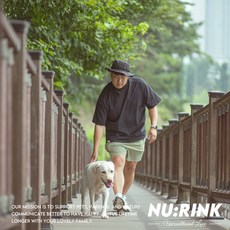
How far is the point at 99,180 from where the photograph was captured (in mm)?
10742

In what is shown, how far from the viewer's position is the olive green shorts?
1072 centimetres

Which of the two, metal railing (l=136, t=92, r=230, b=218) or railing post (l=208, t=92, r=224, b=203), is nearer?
metal railing (l=136, t=92, r=230, b=218)

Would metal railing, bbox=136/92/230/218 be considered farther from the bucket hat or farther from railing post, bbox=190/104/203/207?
the bucket hat

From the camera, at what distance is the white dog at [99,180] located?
10445 millimetres

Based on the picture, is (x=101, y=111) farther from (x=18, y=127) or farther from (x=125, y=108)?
(x=18, y=127)

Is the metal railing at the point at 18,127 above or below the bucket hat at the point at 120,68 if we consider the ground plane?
below

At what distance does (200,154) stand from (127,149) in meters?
1.28

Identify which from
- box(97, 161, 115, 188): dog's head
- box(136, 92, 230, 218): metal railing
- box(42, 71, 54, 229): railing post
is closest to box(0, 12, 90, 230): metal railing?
box(42, 71, 54, 229): railing post

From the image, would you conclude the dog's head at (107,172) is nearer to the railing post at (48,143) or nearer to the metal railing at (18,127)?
the railing post at (48,143)

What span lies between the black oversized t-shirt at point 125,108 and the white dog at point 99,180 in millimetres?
384

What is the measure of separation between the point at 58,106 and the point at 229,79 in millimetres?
121161

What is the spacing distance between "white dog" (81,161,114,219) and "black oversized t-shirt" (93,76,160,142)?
38 centimetres

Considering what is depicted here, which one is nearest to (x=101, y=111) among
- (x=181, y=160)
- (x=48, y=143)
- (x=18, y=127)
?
(x=48, y=143)

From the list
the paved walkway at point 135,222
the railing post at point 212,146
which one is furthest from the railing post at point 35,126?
the railing post at point 212,146
